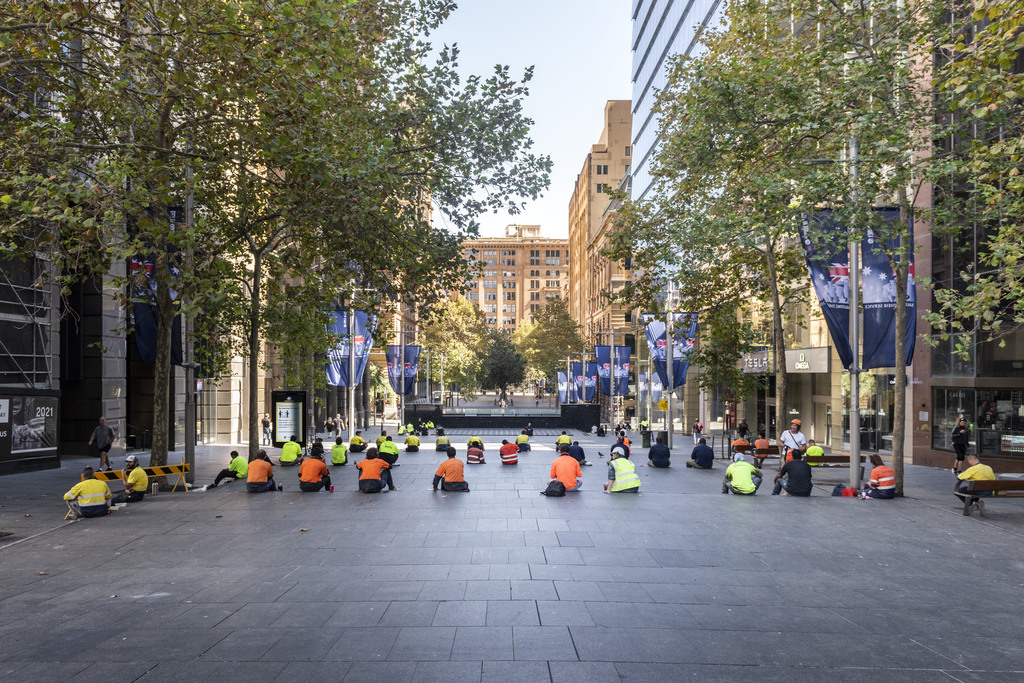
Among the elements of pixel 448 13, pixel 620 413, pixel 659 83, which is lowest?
pixel 620 413

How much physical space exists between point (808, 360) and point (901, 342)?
18.0m

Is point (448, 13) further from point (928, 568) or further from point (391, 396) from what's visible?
point (391, 396)

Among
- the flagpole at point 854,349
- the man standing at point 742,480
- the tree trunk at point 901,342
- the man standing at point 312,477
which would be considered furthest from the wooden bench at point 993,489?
the man standing at point 312,477

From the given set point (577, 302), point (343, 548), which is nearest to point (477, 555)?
point (343, 548)

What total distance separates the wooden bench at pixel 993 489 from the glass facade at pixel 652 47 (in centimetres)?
3640

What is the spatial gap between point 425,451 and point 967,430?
19961mm

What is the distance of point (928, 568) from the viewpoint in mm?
12008

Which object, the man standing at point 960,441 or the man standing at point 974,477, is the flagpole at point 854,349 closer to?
the man standing at point 974,477

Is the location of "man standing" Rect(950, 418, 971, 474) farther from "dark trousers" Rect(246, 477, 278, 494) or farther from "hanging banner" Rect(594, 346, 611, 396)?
"hanging banner" Rect(594, 346, 611, 396)

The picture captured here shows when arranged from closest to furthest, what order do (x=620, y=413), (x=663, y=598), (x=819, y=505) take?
(x=663, y=598), (x=819, y=505), (x=620, y=413)

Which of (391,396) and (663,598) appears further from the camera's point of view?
(391,396)

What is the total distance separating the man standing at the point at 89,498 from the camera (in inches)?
633

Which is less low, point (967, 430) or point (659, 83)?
point (659, 83)

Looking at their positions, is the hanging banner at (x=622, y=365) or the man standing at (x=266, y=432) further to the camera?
the hanging banner at (x=622, y=365)
